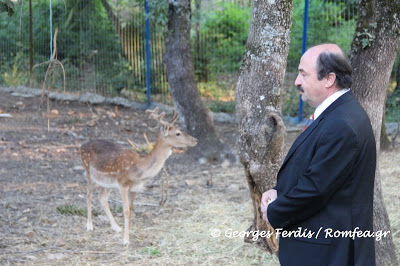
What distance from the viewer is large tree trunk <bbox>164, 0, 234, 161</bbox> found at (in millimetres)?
→ 8953

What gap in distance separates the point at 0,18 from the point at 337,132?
12.7m

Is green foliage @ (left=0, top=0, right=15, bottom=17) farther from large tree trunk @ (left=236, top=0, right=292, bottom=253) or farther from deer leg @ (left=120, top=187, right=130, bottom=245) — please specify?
deer leg @ (left=120, top=187, right=130, bottom=245)

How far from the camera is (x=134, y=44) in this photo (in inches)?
501

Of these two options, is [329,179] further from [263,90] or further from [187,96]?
[187,96]

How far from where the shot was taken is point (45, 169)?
8398 mm

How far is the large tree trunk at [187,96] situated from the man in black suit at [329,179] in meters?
6.06

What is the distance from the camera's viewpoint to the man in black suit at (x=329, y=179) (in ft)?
8.84

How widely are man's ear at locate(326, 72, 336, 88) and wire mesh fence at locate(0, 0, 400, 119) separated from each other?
838 centimetres

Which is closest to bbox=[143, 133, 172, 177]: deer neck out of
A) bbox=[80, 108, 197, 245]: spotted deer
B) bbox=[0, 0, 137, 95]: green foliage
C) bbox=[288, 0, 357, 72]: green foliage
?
bbox=[80, 108, 197, 245]: spotted deer

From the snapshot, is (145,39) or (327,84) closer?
(327,84)

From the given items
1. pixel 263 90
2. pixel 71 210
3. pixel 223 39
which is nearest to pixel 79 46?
pixel 223 39

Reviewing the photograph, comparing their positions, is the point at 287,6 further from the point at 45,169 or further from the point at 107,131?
the point at 107,131

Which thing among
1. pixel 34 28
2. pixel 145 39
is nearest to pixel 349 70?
pixel 145 39

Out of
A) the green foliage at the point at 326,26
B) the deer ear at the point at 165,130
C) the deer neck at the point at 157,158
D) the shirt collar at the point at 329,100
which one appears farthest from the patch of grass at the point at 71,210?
the green foliage at the point at 326,26
